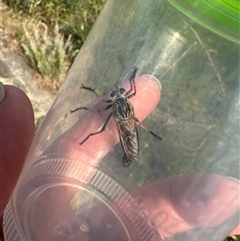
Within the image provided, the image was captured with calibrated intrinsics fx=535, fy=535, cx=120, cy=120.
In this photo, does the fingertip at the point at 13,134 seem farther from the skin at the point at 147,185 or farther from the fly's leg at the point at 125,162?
the fly's leg at the point at 125,162

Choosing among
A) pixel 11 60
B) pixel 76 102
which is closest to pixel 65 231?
pixel 76 102

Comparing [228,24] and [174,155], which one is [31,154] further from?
[228,24]

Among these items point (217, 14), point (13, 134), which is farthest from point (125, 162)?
point (217, 14)

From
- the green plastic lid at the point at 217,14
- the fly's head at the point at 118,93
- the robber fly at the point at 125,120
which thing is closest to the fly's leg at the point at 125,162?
the robber fly at the point at 125,120

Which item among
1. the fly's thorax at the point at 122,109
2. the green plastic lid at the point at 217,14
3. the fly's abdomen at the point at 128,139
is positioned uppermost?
the green plastic lid at the point at 217,14

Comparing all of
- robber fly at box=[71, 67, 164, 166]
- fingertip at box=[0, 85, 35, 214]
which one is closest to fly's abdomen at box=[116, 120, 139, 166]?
robber fly at box=[71, 67, 164, 166]

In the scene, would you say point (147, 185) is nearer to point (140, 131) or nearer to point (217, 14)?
point (140, 131)

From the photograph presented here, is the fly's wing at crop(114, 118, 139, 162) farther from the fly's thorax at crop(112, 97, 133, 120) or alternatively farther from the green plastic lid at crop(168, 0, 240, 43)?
the green plastic lid at crop(168, 0, 240, 43)

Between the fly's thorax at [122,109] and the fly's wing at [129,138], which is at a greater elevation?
the fly's thorax at [122,109]
